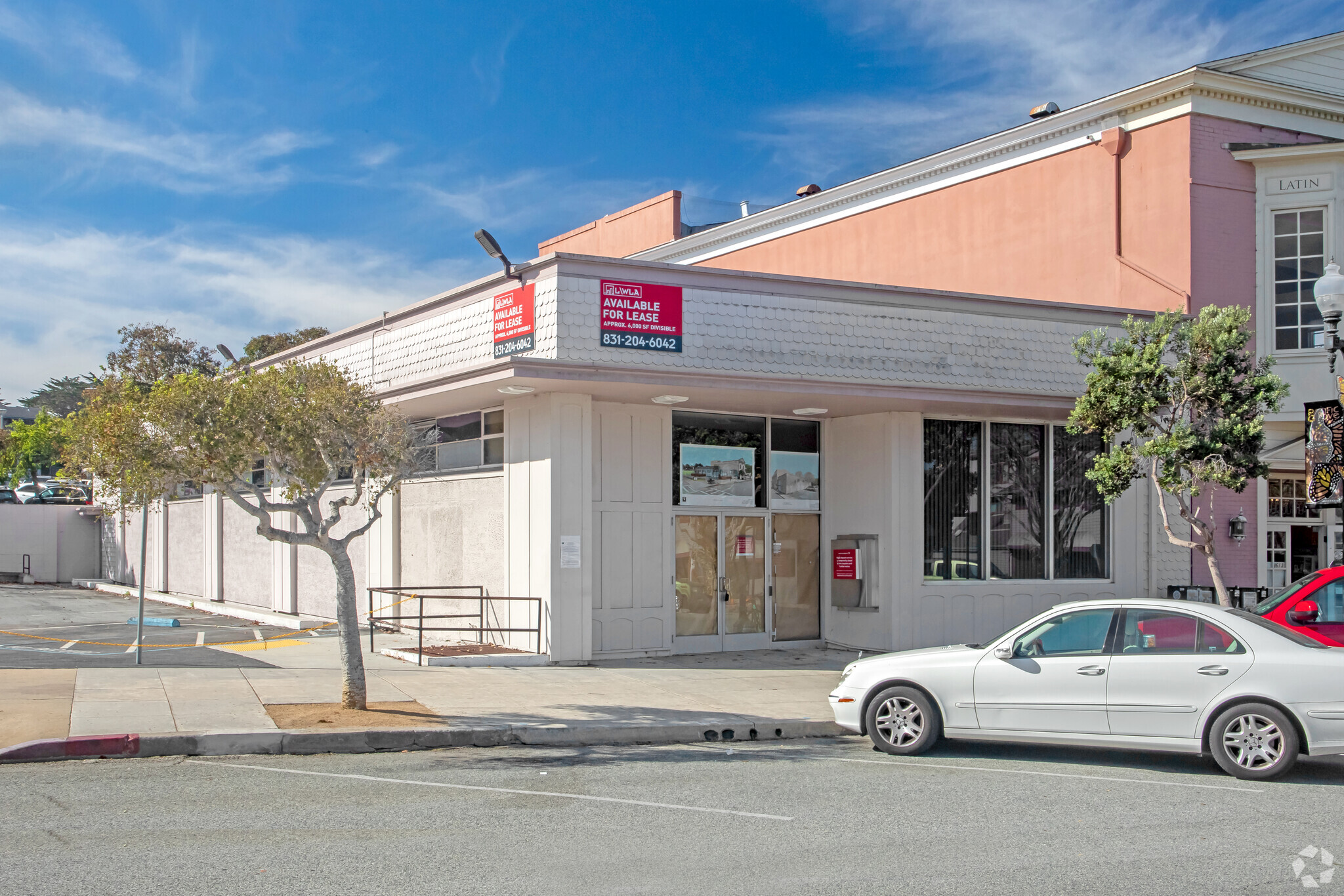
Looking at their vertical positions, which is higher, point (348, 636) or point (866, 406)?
point (866, 406)

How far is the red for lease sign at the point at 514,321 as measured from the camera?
45.7 ft

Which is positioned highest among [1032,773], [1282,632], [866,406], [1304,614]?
[866,406]

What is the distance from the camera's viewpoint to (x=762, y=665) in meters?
15.2

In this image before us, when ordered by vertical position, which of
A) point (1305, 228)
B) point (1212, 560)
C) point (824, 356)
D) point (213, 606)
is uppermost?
point (1305, 228)

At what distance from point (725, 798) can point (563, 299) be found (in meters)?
7.32

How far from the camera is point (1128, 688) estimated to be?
8.88 meters

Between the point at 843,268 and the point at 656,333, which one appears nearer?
the point at 656,333

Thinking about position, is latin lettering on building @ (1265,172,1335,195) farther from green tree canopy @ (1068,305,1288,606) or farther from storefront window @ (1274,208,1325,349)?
green tree canopy @ (1068,305,1288,606)

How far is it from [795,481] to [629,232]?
15.2 meters

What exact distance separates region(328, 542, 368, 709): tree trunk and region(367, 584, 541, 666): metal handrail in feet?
8.07

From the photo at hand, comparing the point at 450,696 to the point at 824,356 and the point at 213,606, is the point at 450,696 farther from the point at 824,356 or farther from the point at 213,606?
the point at 213,606

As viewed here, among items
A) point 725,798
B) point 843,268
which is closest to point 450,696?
point 725,798

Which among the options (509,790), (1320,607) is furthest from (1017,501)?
(509,790)

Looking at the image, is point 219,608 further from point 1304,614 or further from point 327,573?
point 1304,614
